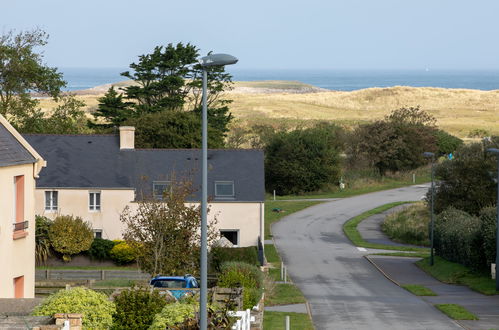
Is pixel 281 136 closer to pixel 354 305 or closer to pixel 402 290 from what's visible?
pixel 402 290

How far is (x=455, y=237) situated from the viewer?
53.1 m

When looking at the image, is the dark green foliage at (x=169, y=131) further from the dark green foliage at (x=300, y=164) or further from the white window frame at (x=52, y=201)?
the white window frame at (x=52, y=201)

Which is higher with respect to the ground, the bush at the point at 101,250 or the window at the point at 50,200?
the window at the point at 50,200

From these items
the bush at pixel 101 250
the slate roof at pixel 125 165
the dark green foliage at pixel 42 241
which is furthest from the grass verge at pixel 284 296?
the dark green foliage at pixel 42 241

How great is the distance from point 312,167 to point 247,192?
35.7 metres

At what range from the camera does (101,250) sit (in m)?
48.1

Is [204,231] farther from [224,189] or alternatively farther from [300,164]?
[300,164]

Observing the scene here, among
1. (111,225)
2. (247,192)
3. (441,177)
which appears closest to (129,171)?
(111,225)

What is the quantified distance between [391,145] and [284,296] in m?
54.6

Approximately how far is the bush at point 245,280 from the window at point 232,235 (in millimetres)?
17347

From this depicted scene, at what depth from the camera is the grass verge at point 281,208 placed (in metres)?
74.0

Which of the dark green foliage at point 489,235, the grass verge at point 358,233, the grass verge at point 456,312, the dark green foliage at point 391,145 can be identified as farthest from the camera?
the dark green foliage at point 391,145

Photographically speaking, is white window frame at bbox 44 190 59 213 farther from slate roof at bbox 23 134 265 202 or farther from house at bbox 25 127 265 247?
slate roof at bbox 23 134 265 202

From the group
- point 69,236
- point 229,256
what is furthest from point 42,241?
point 229,256
